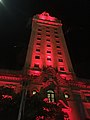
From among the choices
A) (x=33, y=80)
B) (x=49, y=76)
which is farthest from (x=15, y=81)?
(x=49, y=76)

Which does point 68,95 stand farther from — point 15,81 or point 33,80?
point 15,81

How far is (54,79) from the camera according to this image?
94.7 feet

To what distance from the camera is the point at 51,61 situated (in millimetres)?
36000

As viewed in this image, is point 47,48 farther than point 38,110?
Yes

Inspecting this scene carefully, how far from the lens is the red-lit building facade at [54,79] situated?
26281 mm

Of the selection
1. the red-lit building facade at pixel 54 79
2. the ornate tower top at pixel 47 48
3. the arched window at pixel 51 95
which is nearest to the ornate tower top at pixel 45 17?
the ornate tower top at pixel 47 48

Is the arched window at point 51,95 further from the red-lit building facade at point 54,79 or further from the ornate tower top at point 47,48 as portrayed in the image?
the ornate tower top at point 47,48

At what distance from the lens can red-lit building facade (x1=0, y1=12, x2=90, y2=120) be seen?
86.2 feet

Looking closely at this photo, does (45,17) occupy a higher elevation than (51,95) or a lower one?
higher

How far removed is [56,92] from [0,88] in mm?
10608

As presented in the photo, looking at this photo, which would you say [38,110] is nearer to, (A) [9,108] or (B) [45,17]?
(A) [9,108]

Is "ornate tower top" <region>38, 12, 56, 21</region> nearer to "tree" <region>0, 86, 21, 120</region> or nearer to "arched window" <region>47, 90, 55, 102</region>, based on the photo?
"arched window" <region>47, 90, 55, 102</region>

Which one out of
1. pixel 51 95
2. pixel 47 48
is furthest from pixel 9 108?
pixel 47 48

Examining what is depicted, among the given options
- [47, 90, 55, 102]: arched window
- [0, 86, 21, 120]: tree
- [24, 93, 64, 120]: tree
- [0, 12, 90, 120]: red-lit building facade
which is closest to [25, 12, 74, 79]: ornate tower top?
[0, 12, 90, 120]: red-lit building facade
